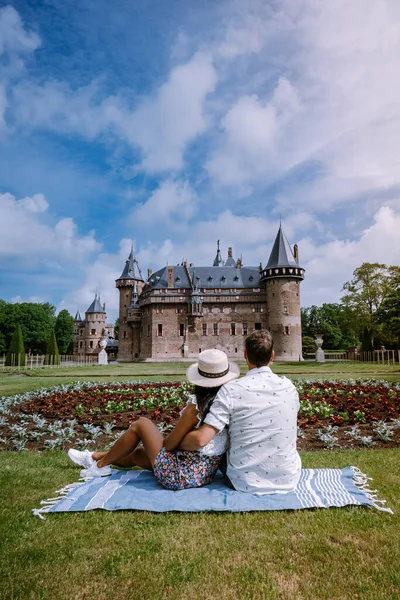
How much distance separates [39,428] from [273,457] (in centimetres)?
546

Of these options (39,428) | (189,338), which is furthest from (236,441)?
(189,338)

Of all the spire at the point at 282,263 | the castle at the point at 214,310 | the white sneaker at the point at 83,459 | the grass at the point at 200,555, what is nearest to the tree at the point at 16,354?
the castle at the point at 214,310

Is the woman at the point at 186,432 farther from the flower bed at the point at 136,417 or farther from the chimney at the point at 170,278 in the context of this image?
the chimney at the point at 170,278

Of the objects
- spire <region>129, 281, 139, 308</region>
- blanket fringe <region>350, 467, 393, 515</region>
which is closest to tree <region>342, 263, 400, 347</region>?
spire <region>129, 281, 139, 308</region>

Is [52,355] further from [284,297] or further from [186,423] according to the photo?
[186,423]

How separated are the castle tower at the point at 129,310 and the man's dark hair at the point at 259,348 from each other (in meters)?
53.7

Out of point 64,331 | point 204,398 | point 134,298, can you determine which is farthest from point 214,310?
point 204,398

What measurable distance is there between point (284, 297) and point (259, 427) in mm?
47651

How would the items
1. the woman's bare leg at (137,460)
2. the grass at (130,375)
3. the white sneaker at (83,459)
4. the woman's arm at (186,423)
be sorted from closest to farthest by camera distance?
1. the woman's arm at (186,423)
2. the woman's bare leg at (137,460)
3. the white sneaker at (83,459)
4. the grass at (130,375)

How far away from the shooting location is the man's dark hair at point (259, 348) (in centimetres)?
426

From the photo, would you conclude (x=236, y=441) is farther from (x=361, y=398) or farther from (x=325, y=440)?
(x=361, y=398)

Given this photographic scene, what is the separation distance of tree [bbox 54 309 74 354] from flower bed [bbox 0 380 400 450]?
71.2 m

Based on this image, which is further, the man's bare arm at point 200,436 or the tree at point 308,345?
the tree at point 308,345

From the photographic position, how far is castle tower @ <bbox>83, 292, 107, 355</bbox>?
7766cm
